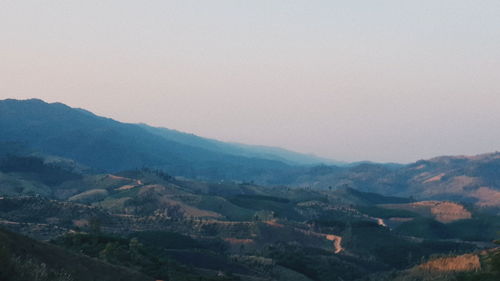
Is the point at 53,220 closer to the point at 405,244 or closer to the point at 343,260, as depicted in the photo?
the point at 343,260

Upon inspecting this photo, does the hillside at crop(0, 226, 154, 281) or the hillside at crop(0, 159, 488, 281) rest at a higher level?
the hillside at crop(0, 226, 154, 281)

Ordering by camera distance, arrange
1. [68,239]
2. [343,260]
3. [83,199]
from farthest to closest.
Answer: [83,199] < [343,260] < [68,239]

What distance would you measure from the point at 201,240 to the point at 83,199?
238ft

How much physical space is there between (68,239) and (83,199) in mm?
111681

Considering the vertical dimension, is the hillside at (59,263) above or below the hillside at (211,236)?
above

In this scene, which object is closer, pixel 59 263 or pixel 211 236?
pixel 59 263

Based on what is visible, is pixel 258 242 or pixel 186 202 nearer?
pixel 258 242

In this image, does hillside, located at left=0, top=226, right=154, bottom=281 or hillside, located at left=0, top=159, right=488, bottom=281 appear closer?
hillside, located at left=0, top=226, right=154, bottom=281

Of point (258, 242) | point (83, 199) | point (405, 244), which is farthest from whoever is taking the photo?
point (83, 199)

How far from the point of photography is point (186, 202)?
172125 mm

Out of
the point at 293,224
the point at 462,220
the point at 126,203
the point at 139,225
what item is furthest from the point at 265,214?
the point at 462,220

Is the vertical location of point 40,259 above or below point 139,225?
above

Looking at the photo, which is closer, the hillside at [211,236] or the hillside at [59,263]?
the hillside at [59,263]

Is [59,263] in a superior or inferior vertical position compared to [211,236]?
superior
